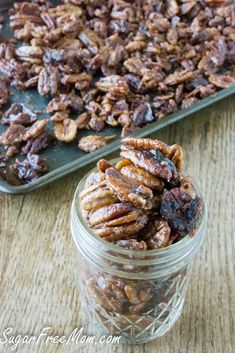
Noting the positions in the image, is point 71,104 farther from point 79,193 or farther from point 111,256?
point 111,256

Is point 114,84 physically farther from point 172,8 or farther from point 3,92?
point 172,8

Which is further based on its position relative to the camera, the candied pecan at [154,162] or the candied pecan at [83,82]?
the candied pecan at [83,82]

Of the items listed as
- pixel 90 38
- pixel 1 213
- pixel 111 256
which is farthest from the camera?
pixel 90 38

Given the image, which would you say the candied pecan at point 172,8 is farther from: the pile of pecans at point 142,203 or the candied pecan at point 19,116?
the pile of pecans at point 142,203

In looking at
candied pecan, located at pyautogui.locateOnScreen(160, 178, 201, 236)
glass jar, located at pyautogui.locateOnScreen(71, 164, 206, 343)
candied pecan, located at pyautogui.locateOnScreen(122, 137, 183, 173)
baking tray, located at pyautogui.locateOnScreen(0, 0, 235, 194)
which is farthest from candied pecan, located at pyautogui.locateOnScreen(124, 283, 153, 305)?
baking tray, located at pyautogui.locateOnScreen(0, 0, 235, 194)

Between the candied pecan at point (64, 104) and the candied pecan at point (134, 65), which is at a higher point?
the candied pecan at point (64, 104)

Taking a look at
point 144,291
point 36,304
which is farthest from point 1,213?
point 144,291

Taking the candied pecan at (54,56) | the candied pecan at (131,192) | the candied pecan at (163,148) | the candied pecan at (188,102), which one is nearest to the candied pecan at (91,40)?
the candied pecan at (54,56)
